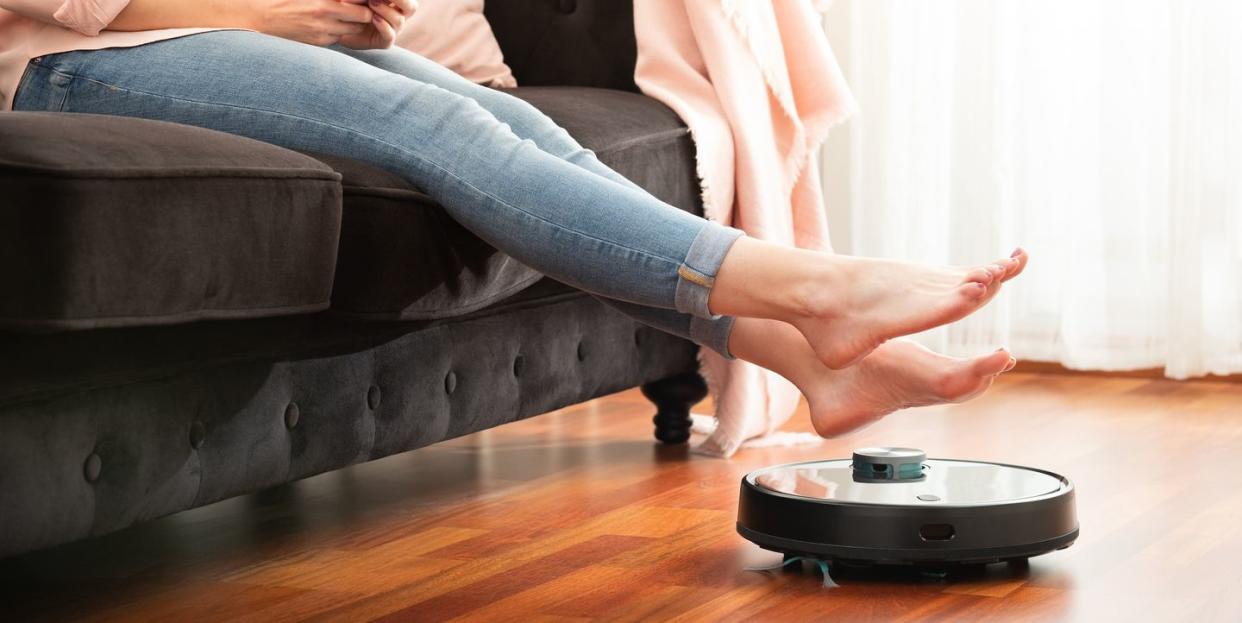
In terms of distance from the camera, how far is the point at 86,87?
1.34m

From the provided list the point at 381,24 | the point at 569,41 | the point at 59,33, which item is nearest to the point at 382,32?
the point at 381,24

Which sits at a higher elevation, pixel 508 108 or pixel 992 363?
pixel 508 108

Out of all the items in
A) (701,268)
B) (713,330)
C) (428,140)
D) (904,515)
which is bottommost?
(904,515)

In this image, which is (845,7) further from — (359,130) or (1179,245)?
(359,130)

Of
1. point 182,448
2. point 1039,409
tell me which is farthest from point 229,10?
point 1039,409

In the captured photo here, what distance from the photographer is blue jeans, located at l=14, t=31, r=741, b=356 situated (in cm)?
124

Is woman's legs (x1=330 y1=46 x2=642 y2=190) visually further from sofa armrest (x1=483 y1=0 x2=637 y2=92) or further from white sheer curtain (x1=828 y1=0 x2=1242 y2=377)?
white sheer curtain (x1=828 y1=0 x2=1242 y2=377)

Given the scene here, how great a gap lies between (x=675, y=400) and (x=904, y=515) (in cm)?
85

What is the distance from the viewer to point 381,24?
1.49 metres

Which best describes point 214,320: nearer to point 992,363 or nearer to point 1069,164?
point 992,363

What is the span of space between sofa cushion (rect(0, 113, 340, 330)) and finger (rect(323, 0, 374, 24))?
0.96 feet

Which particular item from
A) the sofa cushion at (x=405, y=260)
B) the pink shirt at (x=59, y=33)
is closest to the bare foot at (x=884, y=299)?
the sofa cushion at (x=405, y=260)

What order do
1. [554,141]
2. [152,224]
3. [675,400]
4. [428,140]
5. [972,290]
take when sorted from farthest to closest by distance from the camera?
[675,400]
[554,141]
[428,140]
[972,290]
[152,224]

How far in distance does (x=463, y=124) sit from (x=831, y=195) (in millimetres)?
1815
